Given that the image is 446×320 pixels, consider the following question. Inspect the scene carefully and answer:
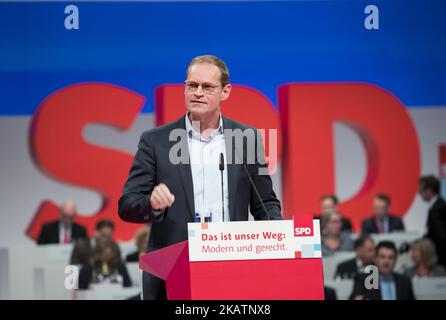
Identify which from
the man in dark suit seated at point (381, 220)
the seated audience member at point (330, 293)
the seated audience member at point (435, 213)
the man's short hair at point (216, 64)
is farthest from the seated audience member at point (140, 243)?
the man's short hair at point (216, 64)

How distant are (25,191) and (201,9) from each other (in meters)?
2.21

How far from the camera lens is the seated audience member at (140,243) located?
279 inches

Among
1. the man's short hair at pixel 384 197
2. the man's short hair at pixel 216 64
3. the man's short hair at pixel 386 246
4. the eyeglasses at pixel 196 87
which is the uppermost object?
the man's short hair at pixel 216 64

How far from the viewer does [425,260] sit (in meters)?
7.07

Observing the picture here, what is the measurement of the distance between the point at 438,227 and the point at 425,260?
386 mm

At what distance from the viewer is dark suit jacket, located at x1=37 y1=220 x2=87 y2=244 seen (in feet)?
24.3

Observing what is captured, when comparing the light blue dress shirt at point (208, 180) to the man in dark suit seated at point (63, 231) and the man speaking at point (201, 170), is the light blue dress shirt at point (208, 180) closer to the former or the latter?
the man speaking at point (201, 170)

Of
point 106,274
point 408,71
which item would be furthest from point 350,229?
point 106,274

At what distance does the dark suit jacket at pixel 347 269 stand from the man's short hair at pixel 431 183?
0.99 meters

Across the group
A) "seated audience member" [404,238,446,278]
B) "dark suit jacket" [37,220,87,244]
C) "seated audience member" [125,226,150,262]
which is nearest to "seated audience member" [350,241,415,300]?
"seated audience member" [404,238,446,278]

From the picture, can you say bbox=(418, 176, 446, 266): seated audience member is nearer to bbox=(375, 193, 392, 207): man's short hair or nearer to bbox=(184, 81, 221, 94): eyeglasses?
bbox=(375, 193, 392, 207): man's short hair

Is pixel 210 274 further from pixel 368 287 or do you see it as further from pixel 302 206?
pixel 302 206

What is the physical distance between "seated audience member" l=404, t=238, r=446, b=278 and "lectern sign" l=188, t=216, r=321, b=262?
13.1 feet

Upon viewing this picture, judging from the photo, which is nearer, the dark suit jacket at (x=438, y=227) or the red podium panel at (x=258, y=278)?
the red podium panel at (x=258, y=278)
